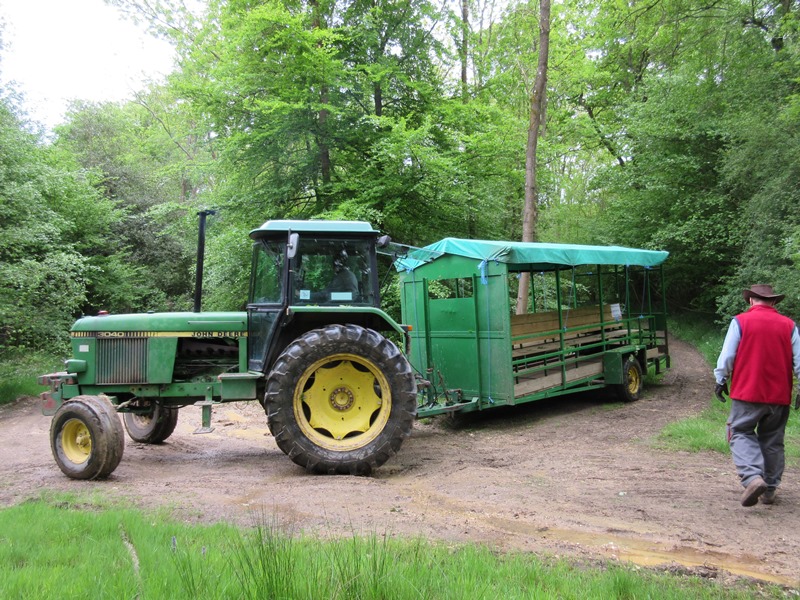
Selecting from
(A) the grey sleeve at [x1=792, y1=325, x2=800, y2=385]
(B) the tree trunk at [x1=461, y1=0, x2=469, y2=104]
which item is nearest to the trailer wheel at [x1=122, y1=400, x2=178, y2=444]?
(A) the grey sleeve at [x1=792, y1=325, x2=800, y2=385]

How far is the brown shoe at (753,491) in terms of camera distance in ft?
13.6

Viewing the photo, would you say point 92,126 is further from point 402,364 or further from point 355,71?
point 402,364

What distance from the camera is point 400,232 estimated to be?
13266 mm

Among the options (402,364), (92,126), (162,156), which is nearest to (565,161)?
(162,156)

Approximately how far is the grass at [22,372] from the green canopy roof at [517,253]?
7.81 meters

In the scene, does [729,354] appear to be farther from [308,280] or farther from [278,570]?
[278,570]

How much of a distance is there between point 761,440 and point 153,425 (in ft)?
21.2

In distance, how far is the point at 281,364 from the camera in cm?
549

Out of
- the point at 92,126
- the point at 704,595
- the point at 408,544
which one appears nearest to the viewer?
the point at 704,595

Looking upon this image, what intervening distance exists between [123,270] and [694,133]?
15820 mm

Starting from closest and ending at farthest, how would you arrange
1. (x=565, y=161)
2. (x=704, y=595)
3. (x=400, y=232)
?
(x=704, y=595), (x=400, y=232), (x=565, y=161)

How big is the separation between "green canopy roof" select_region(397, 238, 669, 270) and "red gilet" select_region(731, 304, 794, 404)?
3285 millimetres

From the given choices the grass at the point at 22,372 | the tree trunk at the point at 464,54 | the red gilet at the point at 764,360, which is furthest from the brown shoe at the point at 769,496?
the tree trunk at the point at 464,54

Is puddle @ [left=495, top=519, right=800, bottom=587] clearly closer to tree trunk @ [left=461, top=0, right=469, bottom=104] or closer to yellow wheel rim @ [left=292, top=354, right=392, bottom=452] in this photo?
yellow wheel rim @ [left=292, top=354, right=392, bottom=452]
